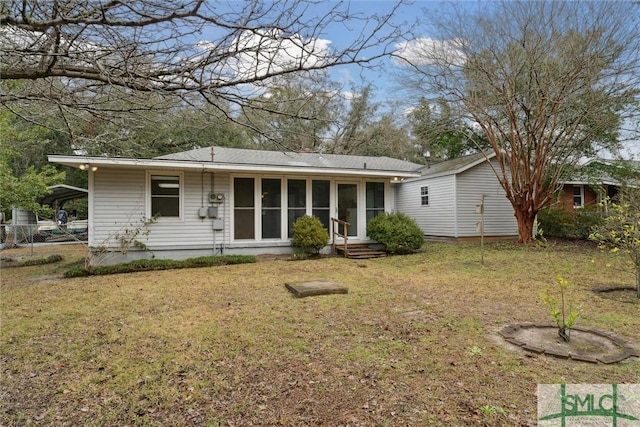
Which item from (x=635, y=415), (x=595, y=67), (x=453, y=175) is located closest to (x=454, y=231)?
(x=453, y=175)

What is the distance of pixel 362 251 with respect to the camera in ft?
34.2

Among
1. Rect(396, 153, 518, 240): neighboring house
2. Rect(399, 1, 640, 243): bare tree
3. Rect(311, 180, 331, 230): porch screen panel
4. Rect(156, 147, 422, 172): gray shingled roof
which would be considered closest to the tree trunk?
Rect(399, 1, 640, 243): bare tree

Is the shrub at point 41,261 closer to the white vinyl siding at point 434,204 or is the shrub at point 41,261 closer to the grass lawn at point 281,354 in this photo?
the grass lawn at point 281,354

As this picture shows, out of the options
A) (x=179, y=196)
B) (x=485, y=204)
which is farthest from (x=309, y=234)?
(x=485, y=204)

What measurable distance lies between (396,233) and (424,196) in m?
5.26

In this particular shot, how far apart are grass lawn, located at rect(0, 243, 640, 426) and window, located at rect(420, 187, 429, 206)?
824 cm

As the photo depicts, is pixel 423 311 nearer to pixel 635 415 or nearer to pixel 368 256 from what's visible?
pixel 635 415

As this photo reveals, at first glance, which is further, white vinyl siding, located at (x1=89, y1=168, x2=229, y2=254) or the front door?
the front door

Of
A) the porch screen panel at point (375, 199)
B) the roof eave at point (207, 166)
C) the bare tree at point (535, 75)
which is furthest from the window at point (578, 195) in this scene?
the porch screen panel at point (375, 199)

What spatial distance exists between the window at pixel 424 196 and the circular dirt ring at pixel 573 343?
36.0 feet

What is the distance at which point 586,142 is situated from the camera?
39.1 ft

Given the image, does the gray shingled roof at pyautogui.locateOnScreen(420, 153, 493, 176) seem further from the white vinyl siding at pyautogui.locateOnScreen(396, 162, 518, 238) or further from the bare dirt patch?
the bare dirt patch

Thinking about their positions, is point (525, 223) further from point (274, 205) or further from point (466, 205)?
point (274, 205)

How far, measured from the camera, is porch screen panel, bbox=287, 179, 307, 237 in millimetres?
10516
